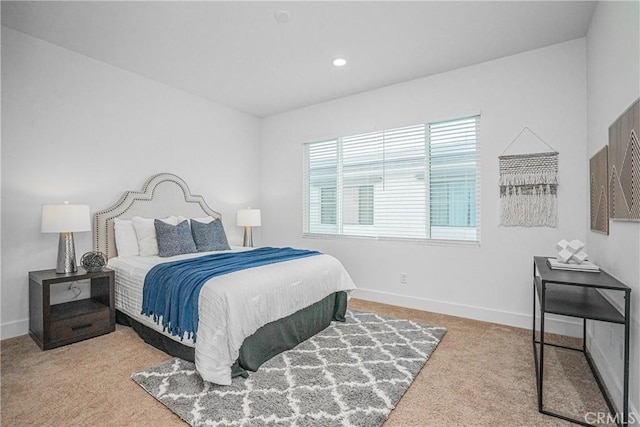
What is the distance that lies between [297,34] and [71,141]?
2.50 metres

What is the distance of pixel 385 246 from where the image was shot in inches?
162

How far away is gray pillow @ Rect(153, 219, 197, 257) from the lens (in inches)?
135

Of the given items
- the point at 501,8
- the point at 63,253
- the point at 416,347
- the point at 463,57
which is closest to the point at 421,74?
the point at 463,57

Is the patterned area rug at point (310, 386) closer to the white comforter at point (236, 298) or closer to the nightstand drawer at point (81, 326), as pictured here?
the white comforter at point (236, 298)

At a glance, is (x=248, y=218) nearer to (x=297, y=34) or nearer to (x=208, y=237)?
(x=208, y=237)

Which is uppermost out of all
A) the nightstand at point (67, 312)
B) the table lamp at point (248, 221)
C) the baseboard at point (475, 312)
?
the table lamp at point (248, 221)

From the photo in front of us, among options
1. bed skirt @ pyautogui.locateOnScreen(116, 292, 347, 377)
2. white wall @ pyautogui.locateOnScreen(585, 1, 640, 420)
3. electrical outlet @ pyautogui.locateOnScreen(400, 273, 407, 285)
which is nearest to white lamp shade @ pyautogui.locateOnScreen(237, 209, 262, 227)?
bed skirt @ pyautogui.locateOnScreen(116, 292, 347, 377)

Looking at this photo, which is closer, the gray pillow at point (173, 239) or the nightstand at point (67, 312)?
the nightstand at point (67, 312)

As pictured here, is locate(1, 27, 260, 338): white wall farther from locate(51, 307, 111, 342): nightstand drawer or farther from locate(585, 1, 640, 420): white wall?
locate(585, 1, 640, 420): white wall

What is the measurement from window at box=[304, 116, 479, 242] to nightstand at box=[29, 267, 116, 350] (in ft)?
8.77

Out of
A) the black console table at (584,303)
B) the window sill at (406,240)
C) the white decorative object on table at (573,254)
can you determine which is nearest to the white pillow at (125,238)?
the window sill at (406,240)

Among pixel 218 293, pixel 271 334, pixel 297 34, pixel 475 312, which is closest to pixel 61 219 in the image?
pixel 218 293

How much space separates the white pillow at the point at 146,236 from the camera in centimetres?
346

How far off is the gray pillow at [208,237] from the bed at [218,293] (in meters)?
0.02
